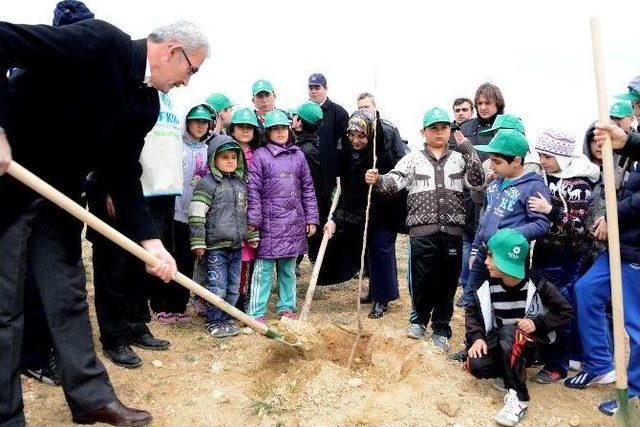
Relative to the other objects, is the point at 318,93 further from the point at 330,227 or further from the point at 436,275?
the point at 436,275

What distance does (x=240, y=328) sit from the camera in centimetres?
498

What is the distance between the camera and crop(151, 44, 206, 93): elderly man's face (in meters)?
2.91

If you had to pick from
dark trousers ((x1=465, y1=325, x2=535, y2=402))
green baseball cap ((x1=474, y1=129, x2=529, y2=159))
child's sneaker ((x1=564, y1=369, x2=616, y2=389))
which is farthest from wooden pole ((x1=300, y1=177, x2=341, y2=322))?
child's sneaker ((x1=564, y1=369, x2=616, y2=389))

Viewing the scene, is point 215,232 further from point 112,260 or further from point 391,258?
point 391,258

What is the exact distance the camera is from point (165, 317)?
16.7ft

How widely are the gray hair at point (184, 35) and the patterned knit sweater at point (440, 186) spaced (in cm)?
230

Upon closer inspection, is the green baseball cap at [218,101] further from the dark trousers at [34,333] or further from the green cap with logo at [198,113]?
the dark trousers at [34,333]

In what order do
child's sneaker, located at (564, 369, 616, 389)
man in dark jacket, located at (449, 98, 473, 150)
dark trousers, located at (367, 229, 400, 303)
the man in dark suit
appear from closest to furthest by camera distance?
the man in dark suit → child's sneaker, located at (564, 369, 616, 389) → dark trousers, located at (367, 229, 400, 303) → man in dark jacket, located at (449, 98, 473, 150)

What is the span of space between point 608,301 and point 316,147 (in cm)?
330

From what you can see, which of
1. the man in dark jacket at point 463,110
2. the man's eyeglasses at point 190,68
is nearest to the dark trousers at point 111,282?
the man's eyeglasses at point 190,68

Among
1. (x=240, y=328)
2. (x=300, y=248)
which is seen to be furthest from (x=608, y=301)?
(x=240, y=328)

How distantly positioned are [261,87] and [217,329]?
2776mm

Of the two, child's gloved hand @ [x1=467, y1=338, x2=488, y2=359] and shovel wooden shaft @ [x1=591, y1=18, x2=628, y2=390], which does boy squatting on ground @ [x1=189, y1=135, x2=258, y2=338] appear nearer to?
child's gloved hand @ [x1=467, y1=338, x2=488, y2=359]

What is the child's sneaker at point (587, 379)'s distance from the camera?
12.3 feet
